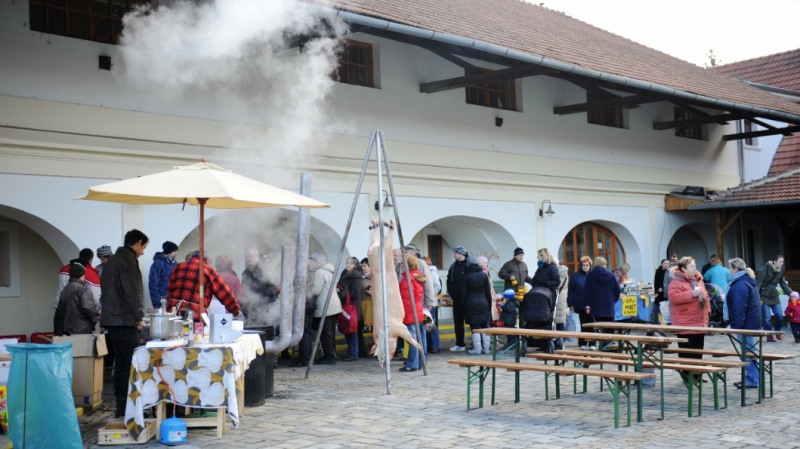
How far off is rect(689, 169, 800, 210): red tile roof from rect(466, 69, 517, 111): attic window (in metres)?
6.10

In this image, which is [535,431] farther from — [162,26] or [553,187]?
[553,187]

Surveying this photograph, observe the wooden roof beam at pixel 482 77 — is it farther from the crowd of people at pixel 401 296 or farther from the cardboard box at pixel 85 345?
the cardboard box at pixel 85 345

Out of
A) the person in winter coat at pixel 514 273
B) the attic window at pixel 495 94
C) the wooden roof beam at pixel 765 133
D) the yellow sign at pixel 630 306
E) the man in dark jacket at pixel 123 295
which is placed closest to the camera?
the man in dark jacket at pixel 123 295

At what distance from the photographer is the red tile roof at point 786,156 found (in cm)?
2375

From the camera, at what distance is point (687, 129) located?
21688mm

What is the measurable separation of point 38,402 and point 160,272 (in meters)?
5.02

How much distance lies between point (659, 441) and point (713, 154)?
1697 centimetres

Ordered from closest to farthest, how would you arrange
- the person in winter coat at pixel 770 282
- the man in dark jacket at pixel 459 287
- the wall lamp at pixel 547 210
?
the man in dark jacket at pixel 459 287, the person in winter coat at pixel 770 282, the wall lamp at pixel 547 210

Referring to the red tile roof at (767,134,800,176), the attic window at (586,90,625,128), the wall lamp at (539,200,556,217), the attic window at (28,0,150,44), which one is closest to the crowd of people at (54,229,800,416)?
the wall lamp at (539,200,556,217)

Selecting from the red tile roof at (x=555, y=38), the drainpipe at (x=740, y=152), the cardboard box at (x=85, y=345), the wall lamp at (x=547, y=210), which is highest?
the red tile roof at (x=555, y=38)

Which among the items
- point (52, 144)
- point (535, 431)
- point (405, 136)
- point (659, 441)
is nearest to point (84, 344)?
point (52, 144)

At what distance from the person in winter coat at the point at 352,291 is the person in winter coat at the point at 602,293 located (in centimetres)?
329

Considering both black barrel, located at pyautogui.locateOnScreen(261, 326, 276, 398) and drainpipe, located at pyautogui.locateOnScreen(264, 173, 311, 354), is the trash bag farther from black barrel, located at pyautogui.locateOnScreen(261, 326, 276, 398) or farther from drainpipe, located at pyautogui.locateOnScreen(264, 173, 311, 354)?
drainpipe, located at pyautogui.locateOnScreen(264, 173, 311, 354)

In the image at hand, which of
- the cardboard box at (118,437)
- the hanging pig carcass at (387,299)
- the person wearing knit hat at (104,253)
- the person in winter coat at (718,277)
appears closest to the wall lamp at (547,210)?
the person in winter coat at (718,277)
